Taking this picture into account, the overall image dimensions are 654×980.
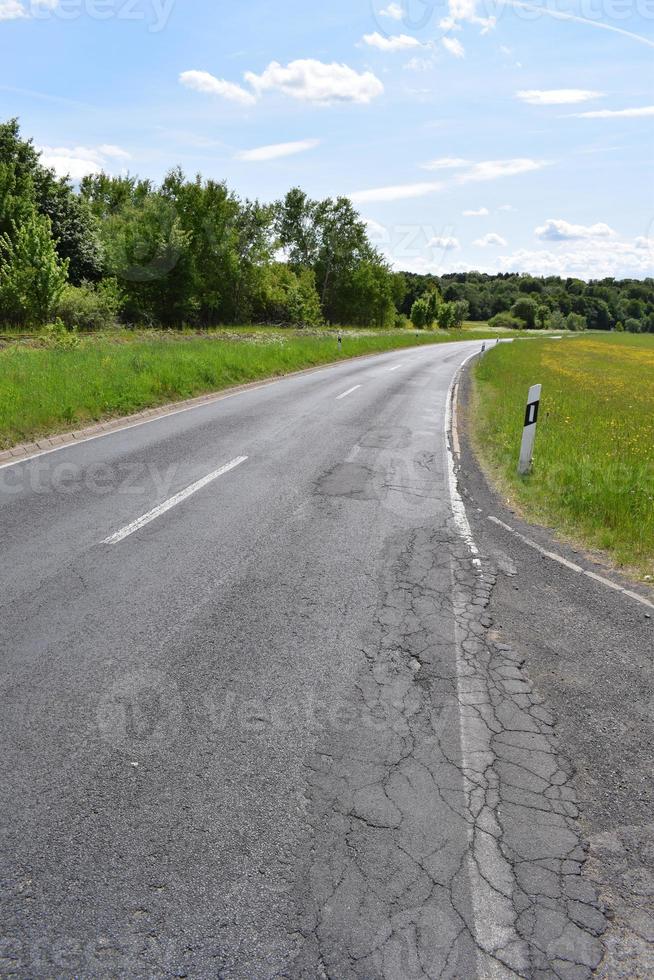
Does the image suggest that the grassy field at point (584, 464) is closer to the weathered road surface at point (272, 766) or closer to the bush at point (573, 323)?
the weathered road surface at point (272, 766)

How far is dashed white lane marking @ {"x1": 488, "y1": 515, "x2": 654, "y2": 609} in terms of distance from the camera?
532cm

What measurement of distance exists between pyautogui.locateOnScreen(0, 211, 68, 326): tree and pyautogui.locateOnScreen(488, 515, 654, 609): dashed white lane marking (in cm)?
2175

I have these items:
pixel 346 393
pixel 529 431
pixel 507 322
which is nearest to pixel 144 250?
pixel 346 393

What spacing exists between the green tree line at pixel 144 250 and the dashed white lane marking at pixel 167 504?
18110 millimetres

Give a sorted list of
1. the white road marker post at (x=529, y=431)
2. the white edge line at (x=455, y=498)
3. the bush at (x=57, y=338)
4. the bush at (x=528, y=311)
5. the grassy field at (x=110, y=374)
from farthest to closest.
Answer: the bush at (x=528, y=311) → the bush at (x=57, y=338) → the grassy field at (x=110, y=374) → the white road marker post at (x=529, y=431) → the white edge line at (x=455, y=498)

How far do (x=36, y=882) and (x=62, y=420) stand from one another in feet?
33.9

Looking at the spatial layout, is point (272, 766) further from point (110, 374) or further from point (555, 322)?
point (555, 322)

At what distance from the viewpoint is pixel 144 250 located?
125ft

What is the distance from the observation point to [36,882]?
7.96 ft

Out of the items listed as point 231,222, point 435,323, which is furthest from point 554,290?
point 231,222

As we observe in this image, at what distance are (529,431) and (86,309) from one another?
Answer: 22.7 m

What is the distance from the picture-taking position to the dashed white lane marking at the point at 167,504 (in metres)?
6.25

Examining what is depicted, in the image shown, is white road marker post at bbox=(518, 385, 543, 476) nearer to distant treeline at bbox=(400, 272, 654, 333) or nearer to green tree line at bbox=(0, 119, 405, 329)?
green tree line at bbox=(0, 119, 405, 329)

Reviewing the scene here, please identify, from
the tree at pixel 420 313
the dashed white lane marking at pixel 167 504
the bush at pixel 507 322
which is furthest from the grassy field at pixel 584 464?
the bush at pixel 507 322
